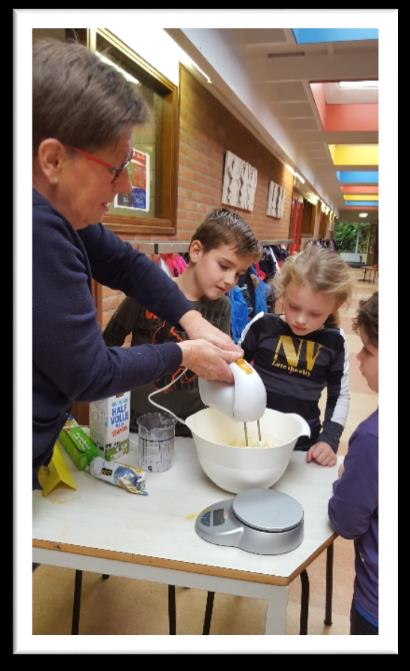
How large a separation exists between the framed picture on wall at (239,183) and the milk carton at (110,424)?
10.9 ft

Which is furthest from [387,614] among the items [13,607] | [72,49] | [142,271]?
[72,49]

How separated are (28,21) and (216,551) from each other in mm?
869

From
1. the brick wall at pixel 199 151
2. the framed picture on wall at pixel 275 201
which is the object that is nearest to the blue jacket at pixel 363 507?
the brick wall at pixel 199 151

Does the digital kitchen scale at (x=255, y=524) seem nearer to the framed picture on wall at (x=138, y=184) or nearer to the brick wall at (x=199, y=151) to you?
the brick wall at (x=199, y=151)

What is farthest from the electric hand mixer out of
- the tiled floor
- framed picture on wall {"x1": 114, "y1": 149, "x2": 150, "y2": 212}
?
framed picture on wall {"x1": 114, "y1": 149, "x2": 150, "y2": 212}

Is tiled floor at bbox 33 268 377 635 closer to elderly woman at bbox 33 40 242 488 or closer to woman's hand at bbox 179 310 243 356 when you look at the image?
woman's hand at bbox 179 310 243 356

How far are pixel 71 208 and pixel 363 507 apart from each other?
727 millimetres

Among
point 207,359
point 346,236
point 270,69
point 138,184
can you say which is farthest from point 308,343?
point 346,236

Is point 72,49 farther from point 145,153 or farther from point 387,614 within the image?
point 145,153

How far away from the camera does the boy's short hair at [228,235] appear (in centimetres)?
153

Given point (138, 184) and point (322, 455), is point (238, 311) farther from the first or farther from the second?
point (322, 455)

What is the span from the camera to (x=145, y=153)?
2738mm

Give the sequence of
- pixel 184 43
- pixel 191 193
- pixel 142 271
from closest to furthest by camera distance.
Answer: pixel 142 271 → pixel 184 43 → pixel 191 193

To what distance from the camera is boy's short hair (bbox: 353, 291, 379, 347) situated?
3.03 ft
